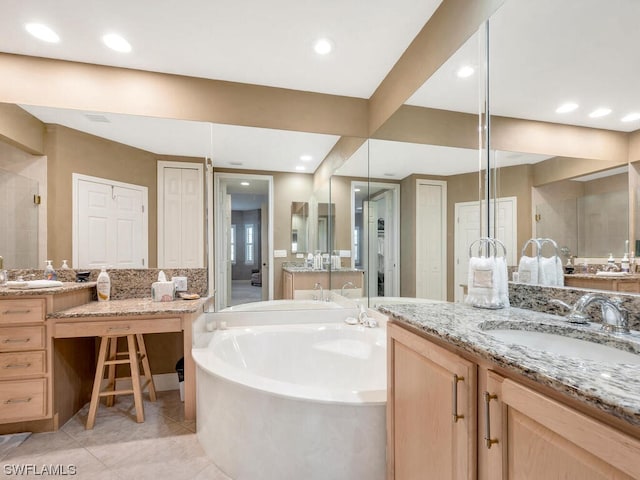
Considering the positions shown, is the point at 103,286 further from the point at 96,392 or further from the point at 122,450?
the point at 122,450

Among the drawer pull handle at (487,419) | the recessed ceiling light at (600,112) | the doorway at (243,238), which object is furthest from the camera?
the doorway at (243,238)

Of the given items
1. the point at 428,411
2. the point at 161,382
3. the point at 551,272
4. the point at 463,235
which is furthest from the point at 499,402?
the point at 161,382

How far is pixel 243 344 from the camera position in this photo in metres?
2.34

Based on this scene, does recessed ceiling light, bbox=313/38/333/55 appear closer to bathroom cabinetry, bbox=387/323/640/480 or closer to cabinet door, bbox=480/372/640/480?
bathroom cabinetry, bbox=387/323/640/480

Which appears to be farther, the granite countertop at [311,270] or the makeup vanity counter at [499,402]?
the granite countertop at [311,270]

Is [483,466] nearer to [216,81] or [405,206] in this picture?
[405,206]

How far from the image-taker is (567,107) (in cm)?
116

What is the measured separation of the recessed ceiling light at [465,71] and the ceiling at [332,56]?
31mm

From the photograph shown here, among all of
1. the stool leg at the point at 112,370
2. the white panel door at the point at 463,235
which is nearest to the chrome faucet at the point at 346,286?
the white panel door at the point at 463,235

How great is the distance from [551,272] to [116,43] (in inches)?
111

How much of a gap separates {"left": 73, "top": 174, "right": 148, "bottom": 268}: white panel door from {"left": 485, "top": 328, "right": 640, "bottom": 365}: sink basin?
251cm

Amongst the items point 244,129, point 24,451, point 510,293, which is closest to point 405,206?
point 510,293

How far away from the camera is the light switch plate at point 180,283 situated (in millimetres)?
2455

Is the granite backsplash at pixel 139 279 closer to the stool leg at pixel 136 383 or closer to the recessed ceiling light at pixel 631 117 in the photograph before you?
the stool leg at pixel 136 383
